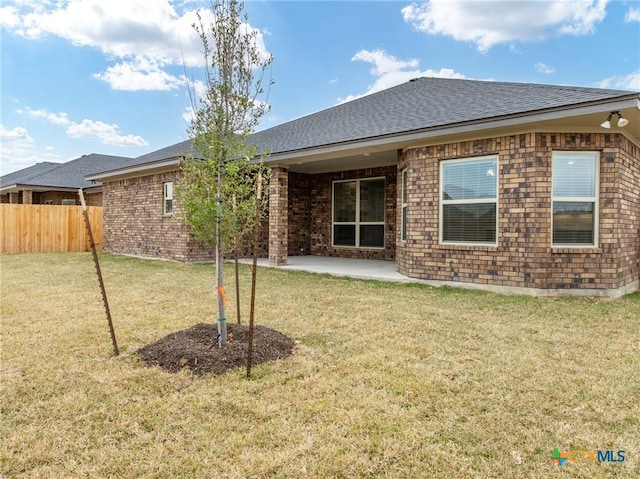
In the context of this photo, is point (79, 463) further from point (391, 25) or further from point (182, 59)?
point (391, 25)

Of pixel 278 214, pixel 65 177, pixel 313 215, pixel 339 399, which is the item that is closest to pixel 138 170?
pixel 278 214

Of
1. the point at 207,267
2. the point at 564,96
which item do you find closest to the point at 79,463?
the point at 564,96

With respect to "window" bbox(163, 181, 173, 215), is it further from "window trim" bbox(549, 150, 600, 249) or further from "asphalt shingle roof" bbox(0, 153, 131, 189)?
"window trim" bbox(549, 150, 600, 249)

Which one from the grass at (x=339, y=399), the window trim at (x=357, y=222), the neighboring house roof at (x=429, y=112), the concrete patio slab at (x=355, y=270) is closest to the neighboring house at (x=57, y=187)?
the neighboring house roof at (x=429, y=112)

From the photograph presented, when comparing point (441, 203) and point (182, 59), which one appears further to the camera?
point (441, 203)

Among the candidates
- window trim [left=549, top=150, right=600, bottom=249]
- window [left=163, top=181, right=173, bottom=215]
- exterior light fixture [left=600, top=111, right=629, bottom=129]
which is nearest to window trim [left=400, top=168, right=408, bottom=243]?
window trim [left=549, top=150, right=600, bottom=249]

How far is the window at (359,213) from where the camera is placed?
12.2 meters

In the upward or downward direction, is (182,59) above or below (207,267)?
above

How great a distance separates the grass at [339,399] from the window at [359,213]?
6923mm

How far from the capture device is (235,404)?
272 centimetres

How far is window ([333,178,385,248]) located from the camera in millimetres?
12164

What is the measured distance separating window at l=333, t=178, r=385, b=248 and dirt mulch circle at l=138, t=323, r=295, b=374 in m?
8.44

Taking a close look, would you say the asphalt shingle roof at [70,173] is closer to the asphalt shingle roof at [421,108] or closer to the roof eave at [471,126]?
the asphalt shingle roof at [421,108]

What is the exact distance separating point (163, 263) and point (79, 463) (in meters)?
9.80
